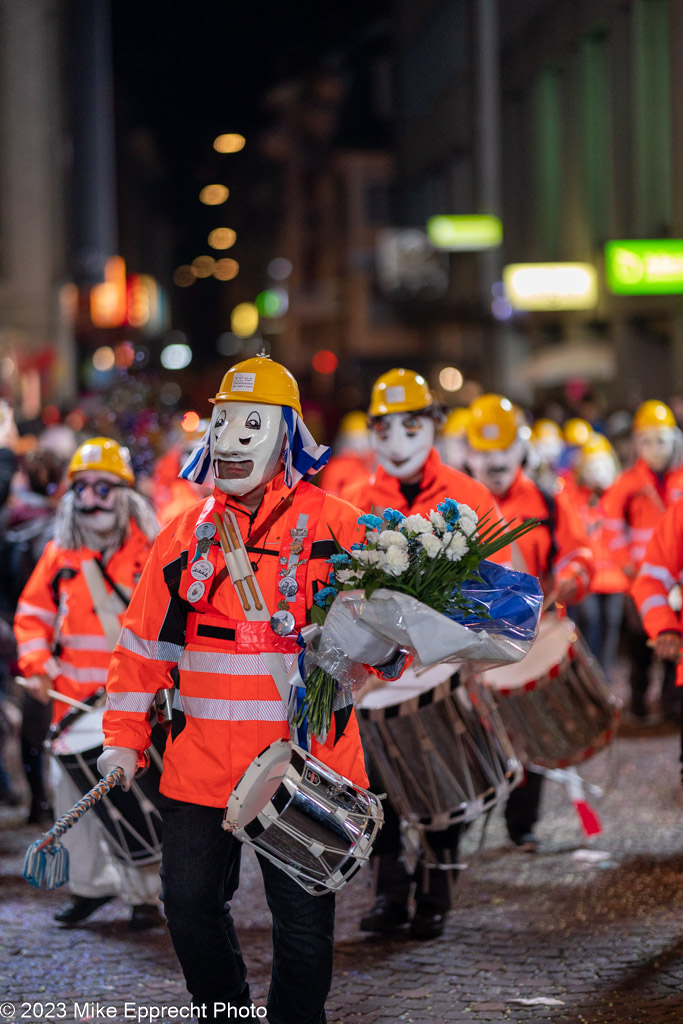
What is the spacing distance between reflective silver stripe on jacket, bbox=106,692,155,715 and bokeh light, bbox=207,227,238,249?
282ft

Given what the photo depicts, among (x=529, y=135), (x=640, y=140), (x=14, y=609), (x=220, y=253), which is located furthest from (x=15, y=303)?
(x=220, y=253)

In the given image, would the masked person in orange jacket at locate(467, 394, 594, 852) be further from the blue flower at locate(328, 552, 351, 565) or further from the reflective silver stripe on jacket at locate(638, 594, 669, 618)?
the blue flower at locate(328, 552, 351, 565)

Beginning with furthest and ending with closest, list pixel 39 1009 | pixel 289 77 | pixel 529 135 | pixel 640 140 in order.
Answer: pixel 289 77 < pixel 529 135 < pixel 640 140 < pixel 39 1009

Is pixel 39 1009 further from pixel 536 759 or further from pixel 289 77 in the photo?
pixel 289 77

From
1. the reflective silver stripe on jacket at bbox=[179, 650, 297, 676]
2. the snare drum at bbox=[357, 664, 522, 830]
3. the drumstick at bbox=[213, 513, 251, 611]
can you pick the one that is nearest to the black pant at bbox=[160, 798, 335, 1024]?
the reflective silver stripe on jacket at bbox=[179, 650, 297, 676]

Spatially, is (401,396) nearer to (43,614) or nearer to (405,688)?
(405,688)

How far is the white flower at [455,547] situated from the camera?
413 cm

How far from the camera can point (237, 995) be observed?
4309mm

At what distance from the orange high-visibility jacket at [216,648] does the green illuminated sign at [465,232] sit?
2688cm

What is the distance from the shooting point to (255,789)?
4.07 metres

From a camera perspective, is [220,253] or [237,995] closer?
[237,995]

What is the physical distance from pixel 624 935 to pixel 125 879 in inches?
86.5

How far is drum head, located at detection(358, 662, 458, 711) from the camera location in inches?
230

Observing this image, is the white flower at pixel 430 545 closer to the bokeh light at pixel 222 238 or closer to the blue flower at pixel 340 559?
the blue flower at pixel 340 559
